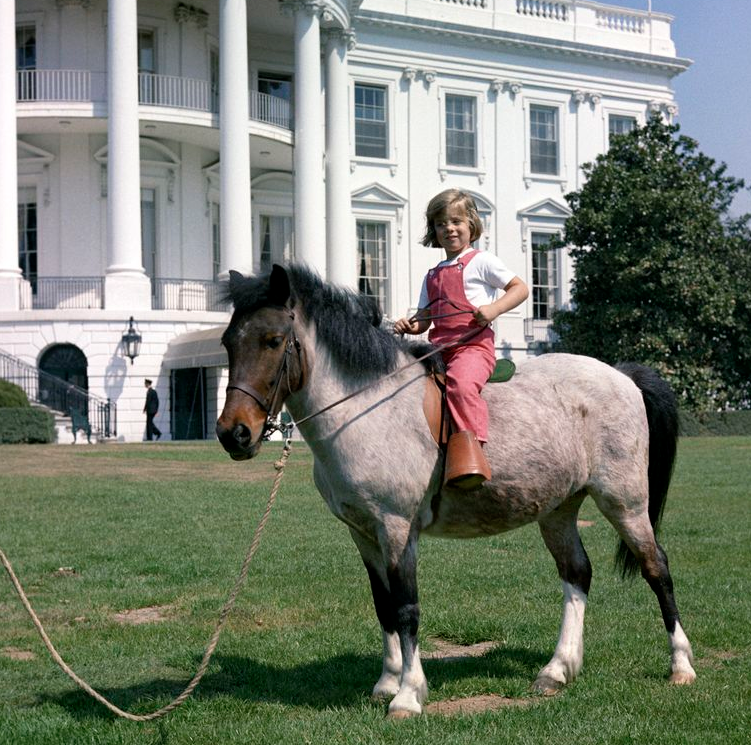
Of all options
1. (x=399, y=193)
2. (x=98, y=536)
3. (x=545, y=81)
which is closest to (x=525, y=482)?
Answer: (x=98, y=536)

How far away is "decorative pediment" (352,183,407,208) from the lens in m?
41.3

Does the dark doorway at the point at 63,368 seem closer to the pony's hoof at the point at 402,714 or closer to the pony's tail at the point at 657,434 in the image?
the pony's tail at the point at 657,434

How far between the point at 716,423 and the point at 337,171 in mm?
16103

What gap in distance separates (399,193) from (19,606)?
35034 millimetres

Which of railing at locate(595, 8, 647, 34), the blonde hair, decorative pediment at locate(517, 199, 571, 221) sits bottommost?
the blonde hair

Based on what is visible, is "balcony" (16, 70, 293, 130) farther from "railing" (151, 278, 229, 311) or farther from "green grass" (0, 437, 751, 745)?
"green grass" (0, 437, 751, 745)

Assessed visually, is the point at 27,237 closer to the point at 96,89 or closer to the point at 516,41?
the point at 96,89

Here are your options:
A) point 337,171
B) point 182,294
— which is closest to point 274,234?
point 337,171

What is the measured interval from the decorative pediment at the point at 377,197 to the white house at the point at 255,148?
9 cm

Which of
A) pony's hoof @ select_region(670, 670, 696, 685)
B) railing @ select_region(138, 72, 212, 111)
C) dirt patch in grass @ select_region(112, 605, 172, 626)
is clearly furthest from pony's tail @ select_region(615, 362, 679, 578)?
railing @ select_region(138, 72, 212, 111)

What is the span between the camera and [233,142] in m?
33.3

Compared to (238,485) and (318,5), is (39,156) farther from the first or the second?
(238,485)

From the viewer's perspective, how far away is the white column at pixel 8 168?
104 feet

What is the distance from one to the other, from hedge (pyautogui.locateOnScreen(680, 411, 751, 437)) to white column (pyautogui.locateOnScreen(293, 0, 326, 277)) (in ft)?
44.5
